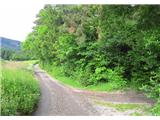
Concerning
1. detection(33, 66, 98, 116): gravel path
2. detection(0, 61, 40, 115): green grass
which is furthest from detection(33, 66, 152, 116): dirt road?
detection(0, 61, 40, 115): green grass

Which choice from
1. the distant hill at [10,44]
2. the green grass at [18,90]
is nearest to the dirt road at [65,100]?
the green grass at [18,90]

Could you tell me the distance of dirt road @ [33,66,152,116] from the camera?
19.2 ft

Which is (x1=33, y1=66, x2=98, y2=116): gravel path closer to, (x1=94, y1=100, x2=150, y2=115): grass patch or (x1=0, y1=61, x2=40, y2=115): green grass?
(x1=0, y1=61, x2=40, y2=115): green grass

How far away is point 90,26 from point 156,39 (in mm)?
1366

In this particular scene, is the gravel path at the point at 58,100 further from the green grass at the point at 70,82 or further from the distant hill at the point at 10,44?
the distant hill at the point at 10,44

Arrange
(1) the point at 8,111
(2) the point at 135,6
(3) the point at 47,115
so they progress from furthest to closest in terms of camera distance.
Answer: (2) the point at 135,6, (3) the point at 47,115, (1) the point at 8,111

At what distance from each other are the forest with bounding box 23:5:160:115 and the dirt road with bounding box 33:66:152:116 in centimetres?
18

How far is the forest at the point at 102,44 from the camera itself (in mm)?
5965

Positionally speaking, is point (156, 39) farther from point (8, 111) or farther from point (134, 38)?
point (8, 111)

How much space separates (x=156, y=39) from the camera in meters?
6.95

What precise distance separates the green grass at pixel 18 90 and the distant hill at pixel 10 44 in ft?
0.77

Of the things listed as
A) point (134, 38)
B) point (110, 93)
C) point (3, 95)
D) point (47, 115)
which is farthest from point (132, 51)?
point (3, 95)

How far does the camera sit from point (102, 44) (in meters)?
6.27

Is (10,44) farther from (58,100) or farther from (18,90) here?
(58,100)
